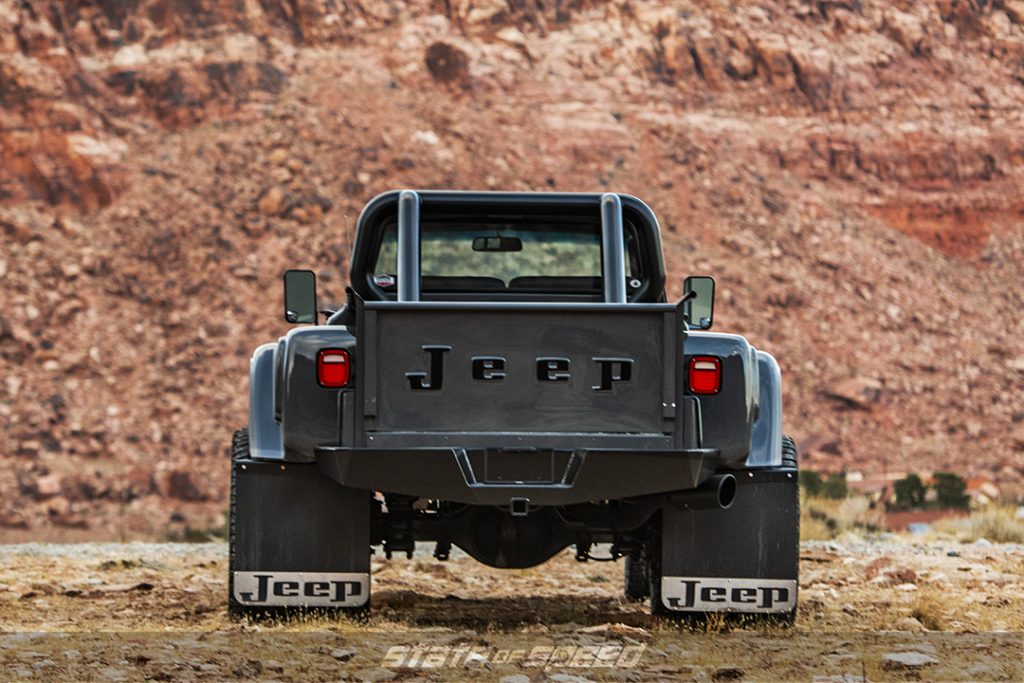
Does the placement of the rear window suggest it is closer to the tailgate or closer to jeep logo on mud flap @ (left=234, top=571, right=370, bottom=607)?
the tailgate

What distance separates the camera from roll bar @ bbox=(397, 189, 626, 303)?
8414 mm

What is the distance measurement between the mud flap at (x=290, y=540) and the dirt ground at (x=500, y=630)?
0.18 metres

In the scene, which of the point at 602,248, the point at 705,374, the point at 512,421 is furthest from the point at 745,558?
the point at 602,248

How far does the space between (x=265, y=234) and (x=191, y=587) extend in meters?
25.6

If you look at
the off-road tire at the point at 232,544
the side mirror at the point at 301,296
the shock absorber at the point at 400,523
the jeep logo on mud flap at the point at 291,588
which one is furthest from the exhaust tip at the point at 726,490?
the side mirror at the point at 301,296

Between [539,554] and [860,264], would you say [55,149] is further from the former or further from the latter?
[539,554]

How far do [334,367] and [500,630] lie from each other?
195 cm

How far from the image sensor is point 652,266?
29.2 feet

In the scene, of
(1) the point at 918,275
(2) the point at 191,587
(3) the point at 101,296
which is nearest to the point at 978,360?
(1) the point at 918,275

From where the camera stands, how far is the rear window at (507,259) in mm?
8969

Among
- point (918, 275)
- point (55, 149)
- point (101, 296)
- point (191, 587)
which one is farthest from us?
point (918, 275)

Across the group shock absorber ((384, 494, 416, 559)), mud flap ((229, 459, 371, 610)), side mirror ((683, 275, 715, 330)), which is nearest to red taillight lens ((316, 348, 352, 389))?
mud flap ((229, 459, 371, 610))

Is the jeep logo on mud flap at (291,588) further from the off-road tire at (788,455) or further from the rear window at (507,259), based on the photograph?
the off-road tire at (788,455)

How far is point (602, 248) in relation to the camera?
8.71 meters
